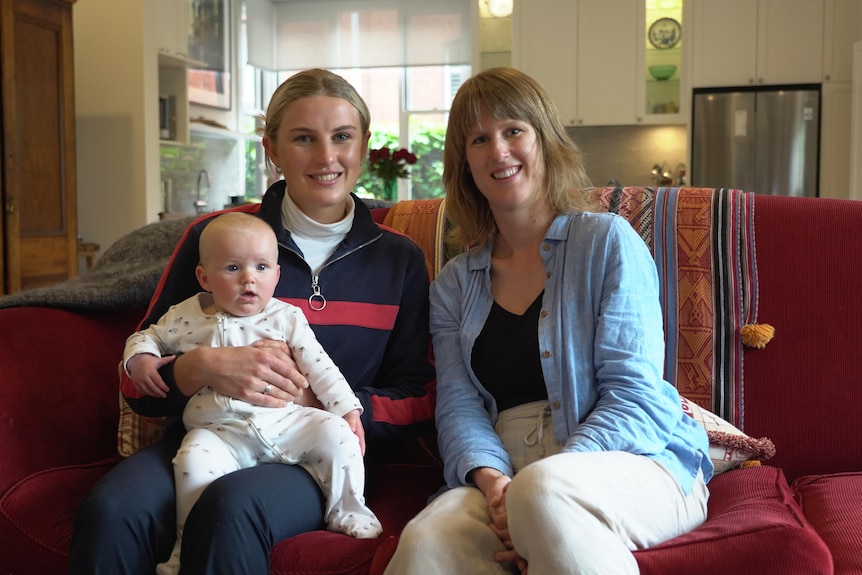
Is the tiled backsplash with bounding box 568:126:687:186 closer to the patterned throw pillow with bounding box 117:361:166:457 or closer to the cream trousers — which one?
the patterned throw pillow with bounding box 117:361:166:457

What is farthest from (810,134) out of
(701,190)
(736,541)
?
(736,541)

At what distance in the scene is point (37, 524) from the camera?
62.2 inches

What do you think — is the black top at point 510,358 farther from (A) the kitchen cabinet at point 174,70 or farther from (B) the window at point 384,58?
(B) the window at point 384,58

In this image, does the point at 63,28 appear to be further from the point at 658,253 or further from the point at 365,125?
the point at 658,253

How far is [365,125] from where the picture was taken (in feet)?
6.27

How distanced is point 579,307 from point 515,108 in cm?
41

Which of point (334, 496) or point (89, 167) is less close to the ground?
point (89, 167)

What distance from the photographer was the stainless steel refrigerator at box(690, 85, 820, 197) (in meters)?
6.12

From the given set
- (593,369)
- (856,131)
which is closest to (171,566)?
(593,369)

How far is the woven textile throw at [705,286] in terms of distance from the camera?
1880mm

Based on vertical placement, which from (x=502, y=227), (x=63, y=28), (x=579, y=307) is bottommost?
(x=579, y=307)

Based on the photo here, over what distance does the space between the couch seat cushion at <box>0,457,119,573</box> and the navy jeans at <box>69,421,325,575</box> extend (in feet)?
0.54

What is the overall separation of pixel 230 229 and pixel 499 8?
18.6 feet

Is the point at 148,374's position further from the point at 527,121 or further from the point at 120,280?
the point at 527,121
